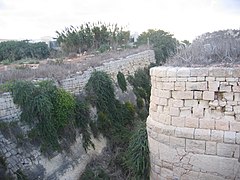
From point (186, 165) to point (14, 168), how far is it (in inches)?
167

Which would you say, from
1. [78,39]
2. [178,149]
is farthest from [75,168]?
[78,39]

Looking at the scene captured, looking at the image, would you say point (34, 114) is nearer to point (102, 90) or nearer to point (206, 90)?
point (102, 90)

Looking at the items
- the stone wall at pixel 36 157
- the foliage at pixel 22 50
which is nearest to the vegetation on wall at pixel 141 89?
the stone wall at pixel 36 157

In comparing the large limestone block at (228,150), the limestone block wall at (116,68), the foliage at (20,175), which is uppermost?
the limestone block wall at (116,68)

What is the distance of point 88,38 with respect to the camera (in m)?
23.3

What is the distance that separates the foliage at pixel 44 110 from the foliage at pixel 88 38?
12.7 metres

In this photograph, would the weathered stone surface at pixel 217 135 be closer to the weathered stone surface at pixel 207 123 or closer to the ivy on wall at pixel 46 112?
the weathered stone surface at pixel 207 123

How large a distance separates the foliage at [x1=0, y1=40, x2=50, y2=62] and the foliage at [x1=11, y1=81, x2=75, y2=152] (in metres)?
13.5

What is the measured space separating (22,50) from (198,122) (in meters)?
19.3

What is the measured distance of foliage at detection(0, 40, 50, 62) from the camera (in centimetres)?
2222

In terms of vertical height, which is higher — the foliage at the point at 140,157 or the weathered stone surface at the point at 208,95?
the weathered stone surface at the point at 208,95

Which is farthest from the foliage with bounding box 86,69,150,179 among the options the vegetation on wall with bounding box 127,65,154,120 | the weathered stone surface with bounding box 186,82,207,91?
the weathered stone surface with bounding box 186,82,207,91

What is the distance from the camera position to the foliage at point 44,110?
8.70 m

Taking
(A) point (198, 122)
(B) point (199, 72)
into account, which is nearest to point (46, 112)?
(A) point (198, 122)
